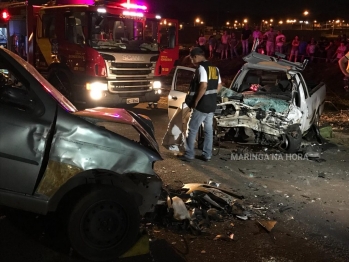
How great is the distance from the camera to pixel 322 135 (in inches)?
374

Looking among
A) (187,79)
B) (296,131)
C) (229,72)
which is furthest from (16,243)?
(229,72)

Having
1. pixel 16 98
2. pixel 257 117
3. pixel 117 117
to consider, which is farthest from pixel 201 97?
pixel 16 98

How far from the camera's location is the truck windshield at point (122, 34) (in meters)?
10.4

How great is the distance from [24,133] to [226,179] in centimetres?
371

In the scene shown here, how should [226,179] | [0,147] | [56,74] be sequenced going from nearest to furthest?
[0,147] < [226,179] < [56,74]

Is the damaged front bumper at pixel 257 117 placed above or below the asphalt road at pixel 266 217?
above

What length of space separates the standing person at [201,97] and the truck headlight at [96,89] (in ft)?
13.4

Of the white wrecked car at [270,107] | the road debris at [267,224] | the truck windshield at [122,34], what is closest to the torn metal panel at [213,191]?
the road debris at [267,224]

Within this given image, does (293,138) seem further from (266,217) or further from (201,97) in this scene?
Answer: (266,217)

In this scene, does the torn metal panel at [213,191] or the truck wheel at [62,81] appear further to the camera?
the truck wheel at [62,81]

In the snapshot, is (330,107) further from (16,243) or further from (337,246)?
(16,243)

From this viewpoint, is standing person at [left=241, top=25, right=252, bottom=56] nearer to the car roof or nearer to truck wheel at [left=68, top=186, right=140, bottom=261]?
the car roof

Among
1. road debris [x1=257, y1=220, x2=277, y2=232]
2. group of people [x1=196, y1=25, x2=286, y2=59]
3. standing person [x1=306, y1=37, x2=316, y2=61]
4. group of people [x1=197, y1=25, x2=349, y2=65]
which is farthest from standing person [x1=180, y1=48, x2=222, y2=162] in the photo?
standing person [x1=306, y1=37, x2=316, y2=61]

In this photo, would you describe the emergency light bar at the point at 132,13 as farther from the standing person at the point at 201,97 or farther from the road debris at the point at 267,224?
the road debris at the point at 267,224
